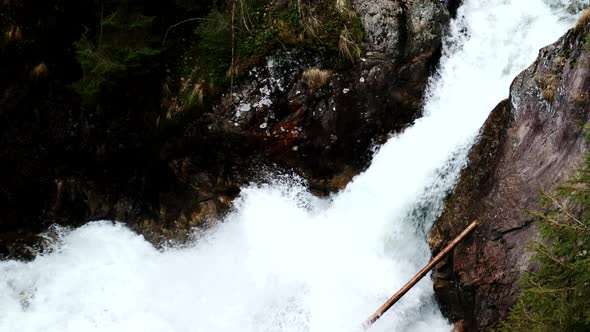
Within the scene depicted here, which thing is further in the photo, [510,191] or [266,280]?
[266,280]

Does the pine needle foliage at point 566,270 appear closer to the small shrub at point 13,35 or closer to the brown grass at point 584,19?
the brown grass at point 584,19


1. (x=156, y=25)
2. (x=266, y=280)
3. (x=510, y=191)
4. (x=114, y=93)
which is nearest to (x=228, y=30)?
(x=156, y=25)

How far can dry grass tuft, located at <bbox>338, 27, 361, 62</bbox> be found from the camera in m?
8.05

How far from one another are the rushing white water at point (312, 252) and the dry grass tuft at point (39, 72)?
99.1 inches

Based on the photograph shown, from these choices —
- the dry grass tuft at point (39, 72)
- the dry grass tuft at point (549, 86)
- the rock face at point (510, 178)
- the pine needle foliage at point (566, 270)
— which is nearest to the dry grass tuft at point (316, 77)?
the rock face at point (510, 178)

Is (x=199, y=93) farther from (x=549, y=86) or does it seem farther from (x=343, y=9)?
(x=549, y=86)

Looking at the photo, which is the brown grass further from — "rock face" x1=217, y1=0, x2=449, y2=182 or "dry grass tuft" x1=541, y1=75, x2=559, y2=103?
"rock face" x1=217, y1=0, x2=449, y2=182

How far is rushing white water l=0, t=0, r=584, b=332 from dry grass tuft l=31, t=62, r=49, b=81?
2518 mm

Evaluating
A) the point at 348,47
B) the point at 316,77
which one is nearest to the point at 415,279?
the point at 316,77

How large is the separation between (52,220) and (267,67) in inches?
171

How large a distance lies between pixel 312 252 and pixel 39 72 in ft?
16.6

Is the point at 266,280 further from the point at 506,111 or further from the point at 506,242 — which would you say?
the point at 506,111

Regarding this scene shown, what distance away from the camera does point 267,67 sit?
823 cm

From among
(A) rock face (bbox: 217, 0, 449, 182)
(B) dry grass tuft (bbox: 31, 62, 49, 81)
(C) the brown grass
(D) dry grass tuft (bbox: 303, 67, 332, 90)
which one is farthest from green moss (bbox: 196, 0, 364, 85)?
(C) the brown grass
